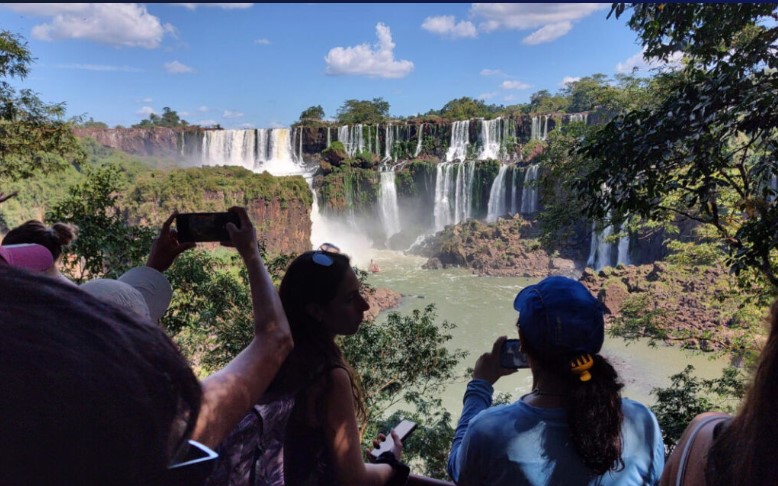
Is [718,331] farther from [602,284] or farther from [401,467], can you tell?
[401,467]

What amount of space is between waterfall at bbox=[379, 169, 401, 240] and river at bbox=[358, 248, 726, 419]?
131 cm

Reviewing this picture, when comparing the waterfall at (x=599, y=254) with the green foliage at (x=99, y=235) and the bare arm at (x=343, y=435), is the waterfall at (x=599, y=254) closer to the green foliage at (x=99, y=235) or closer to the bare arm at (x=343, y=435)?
the green foliage at (x=99, y=235)

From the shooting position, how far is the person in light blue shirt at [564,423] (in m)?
0.92

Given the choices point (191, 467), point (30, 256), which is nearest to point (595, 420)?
point (191, 467)

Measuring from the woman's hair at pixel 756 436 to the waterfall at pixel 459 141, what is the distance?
23854 millimetres

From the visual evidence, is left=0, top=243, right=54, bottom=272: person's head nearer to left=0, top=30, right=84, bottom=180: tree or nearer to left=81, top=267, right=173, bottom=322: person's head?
left=81, top=267, right=173, bottom=322: person's head

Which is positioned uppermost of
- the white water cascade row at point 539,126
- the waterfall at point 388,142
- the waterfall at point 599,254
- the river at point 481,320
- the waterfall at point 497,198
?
the white water cascade row at point 539,126

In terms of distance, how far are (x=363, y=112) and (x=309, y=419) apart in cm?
2745

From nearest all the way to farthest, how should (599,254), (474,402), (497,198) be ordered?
(474,402)
(599,254)
(497,198)

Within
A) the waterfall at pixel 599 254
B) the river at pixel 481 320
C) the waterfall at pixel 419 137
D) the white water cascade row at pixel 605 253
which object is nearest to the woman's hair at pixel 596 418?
the river at pixel 481 320

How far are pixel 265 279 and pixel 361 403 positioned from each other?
481 mm

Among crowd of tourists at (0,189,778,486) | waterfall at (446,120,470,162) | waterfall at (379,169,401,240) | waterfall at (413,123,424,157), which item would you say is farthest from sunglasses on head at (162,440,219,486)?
waterfall at (413,123,424,157)

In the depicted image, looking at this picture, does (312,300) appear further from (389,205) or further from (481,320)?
(389,205)

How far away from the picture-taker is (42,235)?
51.1 inches
